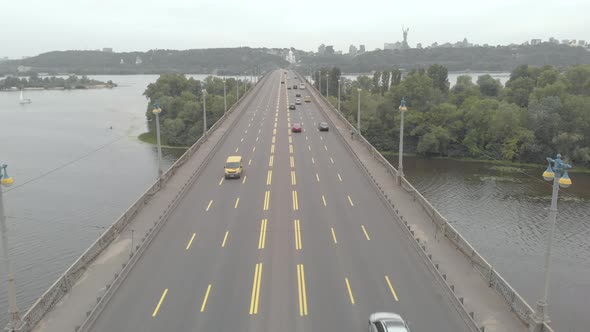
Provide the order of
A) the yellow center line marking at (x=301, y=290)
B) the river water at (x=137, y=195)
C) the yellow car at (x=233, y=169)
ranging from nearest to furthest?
the yellow center line marking at (x=301, y=290) < the river water at (x=137, y=195) < the yellow car at (x=233, y=169)

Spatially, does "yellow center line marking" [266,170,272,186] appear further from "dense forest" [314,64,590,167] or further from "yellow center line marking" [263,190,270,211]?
"dense forest" [314,64,590,167]

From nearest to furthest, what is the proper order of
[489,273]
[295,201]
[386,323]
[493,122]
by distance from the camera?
[386,323], [489,273], [295,201], [493,122]

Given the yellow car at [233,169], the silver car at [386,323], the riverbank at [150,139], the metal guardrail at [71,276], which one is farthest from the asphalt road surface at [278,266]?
the riverbank at [150,139]

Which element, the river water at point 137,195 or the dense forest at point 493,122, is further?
the dense forest at point 493,122

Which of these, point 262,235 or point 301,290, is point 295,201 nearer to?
point 262,235

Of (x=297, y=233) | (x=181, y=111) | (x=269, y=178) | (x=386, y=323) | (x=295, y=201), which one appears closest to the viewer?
(x=386, y=323)

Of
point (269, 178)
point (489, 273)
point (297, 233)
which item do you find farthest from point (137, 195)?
point (489, 273)

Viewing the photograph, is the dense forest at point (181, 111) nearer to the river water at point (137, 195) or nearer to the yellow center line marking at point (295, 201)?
the river water at point (137, 195)

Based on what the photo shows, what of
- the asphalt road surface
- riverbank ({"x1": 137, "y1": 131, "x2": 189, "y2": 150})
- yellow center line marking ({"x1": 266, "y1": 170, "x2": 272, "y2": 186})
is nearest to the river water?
riverbank ({"x1": 137, "y1": 131, "x2": 189, "y2": 150})
